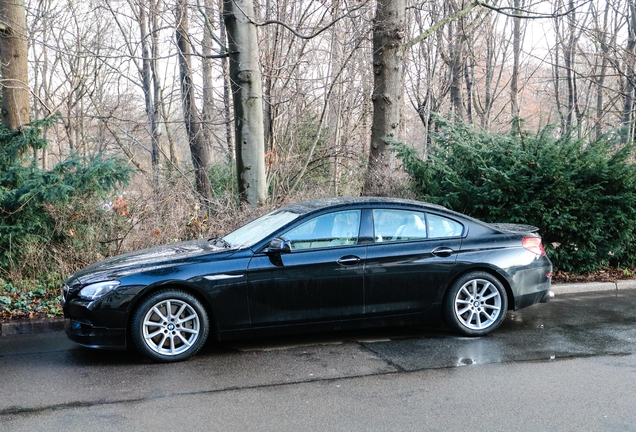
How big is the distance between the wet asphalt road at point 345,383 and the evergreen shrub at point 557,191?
9.90ft

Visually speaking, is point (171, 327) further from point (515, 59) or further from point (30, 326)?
point (515, 59)

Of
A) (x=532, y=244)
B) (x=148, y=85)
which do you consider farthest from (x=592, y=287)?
(x=148, y=85)

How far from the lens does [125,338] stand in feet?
19.6

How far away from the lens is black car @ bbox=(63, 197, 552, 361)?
604cm

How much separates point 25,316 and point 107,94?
1926cm

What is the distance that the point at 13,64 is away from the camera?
11.2 m

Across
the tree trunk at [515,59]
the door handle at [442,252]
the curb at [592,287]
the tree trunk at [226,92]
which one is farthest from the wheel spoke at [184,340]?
the tree trunk at [515,59]

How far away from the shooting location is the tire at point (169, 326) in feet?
19.7

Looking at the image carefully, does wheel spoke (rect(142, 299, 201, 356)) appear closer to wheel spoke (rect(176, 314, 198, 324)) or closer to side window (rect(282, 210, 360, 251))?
wheel spoke (rect(176, 314, 198, 324))

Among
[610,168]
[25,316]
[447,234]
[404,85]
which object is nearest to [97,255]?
[25,316]

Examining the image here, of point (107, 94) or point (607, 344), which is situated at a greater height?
point (107, 94)

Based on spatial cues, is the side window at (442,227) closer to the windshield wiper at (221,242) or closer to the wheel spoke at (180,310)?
the windshield wiper at (221,242)

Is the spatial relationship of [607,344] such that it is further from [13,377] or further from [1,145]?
[1,145]

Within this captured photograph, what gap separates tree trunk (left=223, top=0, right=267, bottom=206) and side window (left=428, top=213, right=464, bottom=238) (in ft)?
16.7
